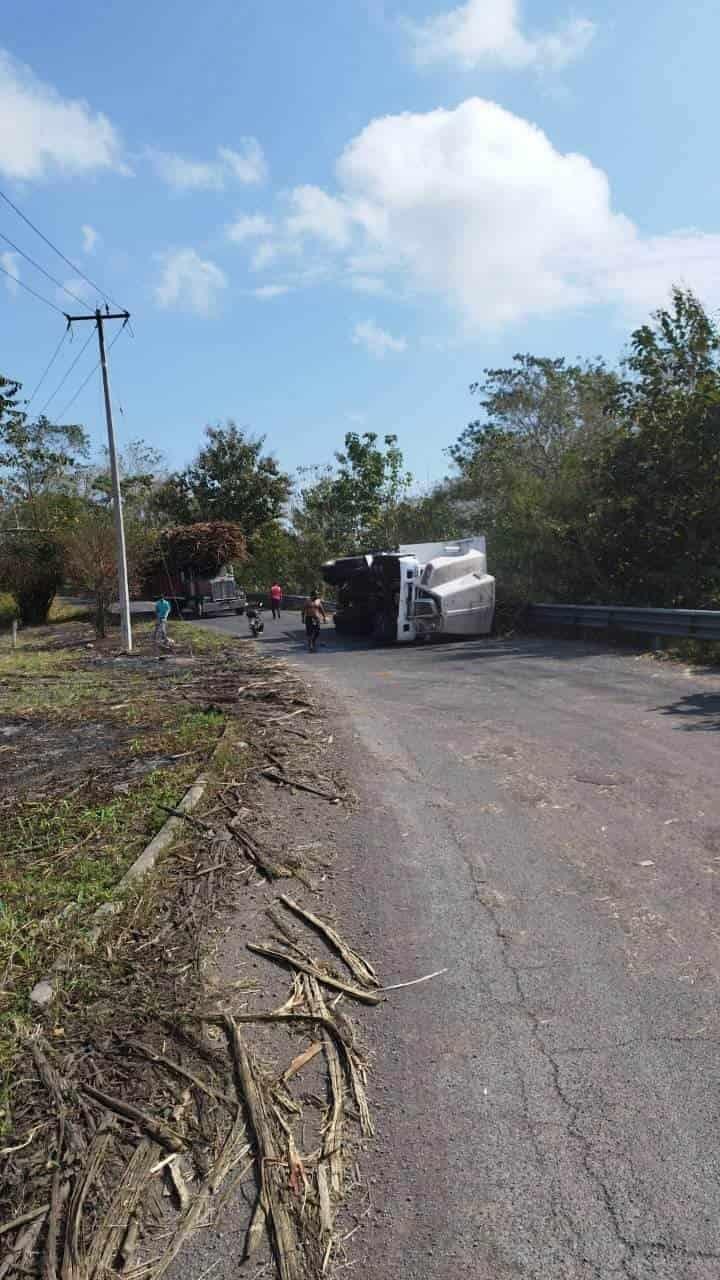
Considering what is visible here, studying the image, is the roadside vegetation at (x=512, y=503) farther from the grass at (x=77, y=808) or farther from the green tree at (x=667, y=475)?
the grass at (x=77, y=808)

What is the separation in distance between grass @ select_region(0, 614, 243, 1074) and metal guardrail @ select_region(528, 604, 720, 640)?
863 centimetres

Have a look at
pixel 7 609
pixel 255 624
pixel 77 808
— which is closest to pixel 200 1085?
pixel 77 808

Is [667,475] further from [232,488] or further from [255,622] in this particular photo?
[232,488]

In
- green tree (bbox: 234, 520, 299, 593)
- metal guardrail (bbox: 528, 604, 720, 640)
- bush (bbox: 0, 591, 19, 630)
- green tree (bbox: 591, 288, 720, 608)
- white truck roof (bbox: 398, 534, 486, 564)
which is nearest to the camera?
metal guardrail (bbox: 528, 604, 720, 640)

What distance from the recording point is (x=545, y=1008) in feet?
13.9

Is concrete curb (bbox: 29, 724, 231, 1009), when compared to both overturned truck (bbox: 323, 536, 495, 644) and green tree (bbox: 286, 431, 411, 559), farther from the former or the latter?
green tree (bbox: 286, 431, 411, 559)

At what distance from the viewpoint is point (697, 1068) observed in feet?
12.2

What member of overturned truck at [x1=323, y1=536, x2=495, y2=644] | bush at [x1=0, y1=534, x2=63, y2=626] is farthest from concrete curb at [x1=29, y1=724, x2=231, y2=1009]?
bush at [x1=0, y1=534, x2=63, y2=626]

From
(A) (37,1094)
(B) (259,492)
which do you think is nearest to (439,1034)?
(A) (37,1094)

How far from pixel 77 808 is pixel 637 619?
13.3 metres

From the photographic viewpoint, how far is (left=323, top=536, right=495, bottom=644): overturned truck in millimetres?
22984

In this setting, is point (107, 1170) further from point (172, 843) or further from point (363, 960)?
point (172, 843)

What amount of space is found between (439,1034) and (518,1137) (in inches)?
30.2

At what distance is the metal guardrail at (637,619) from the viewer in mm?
16281
